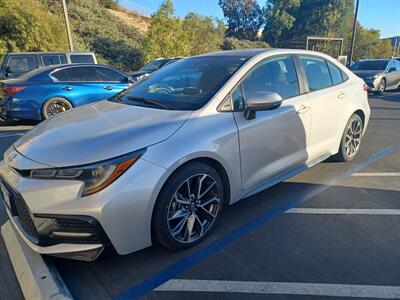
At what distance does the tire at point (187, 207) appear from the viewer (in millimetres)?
2440

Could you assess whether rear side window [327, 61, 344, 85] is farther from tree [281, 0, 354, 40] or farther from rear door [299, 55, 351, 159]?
tree [281, 0, 354, 40]

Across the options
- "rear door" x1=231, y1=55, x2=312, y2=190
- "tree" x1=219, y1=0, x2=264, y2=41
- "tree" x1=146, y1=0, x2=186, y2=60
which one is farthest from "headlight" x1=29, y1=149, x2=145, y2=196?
"tree" x1=219, y1=0, x2=264, y2=41

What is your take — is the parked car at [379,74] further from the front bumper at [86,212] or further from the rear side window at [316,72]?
the front bumper at [86,212]

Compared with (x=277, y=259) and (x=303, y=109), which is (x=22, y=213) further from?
(x=303, y=109)

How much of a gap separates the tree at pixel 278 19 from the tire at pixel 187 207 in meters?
63.7

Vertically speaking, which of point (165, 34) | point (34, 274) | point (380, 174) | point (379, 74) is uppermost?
point (165, 34)

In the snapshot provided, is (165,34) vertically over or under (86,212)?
over

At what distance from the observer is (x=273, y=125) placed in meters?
3.19

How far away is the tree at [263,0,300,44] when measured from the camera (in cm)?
6152

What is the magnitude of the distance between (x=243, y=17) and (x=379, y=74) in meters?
62.0

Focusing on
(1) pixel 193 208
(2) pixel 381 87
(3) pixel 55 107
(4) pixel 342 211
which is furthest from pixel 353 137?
(2) pixel 381 87

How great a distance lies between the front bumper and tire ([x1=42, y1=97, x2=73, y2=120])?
229 inches

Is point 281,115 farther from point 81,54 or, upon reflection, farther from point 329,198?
point 81,54

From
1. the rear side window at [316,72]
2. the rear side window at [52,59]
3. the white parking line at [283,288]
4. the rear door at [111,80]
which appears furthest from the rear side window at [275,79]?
the rear side window at [52,59]
